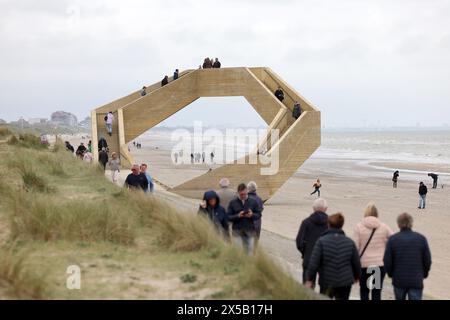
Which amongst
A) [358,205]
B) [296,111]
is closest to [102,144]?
[296,111]

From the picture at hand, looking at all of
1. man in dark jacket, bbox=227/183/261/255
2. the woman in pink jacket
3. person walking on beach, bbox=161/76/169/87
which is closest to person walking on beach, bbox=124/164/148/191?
man in dark jacket, bbox=227/183/261/255

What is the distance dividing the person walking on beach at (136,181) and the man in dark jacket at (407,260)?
6.63m

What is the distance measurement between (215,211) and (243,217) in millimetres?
416

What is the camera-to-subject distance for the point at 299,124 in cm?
2131

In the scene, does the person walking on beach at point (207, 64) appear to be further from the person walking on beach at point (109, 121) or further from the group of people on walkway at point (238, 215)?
the group of people on walkway at point (238, 215)

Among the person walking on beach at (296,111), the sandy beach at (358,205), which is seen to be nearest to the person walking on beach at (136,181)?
the sandy beach at (358,205)

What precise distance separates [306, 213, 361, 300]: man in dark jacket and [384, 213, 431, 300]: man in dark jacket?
0.35 metres

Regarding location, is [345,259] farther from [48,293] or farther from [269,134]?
[269,134]

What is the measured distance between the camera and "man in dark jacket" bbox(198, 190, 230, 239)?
8.26 metres

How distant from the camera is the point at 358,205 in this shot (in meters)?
24.2

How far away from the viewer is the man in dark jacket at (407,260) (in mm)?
6023

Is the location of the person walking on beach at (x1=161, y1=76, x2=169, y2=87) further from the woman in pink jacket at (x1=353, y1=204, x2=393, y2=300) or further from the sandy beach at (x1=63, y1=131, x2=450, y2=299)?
the woman in pink jacket at (x1=353, y1=204, x2=393, y2=300)

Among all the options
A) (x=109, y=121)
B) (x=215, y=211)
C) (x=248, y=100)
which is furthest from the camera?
(x=248, y=100)

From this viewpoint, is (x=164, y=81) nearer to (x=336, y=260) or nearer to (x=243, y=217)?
(x=243, y=217)
